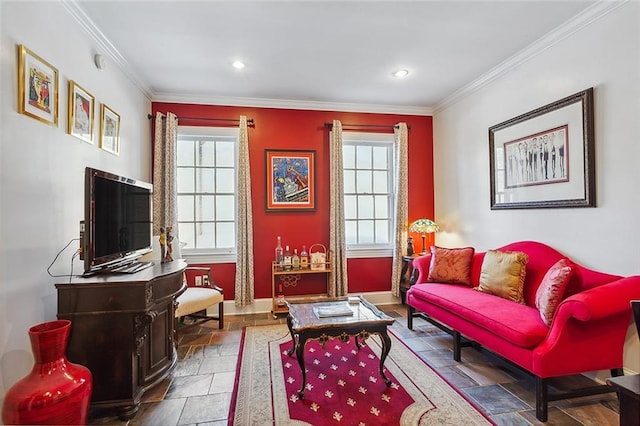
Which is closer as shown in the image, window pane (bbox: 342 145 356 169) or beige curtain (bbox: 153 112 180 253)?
beige curtain (bbox: 153 112 180 253)

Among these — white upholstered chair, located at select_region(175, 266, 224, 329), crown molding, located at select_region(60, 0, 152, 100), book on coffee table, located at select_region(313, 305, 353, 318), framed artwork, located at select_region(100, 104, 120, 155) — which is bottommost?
white upholstered chair, located at select_region(175, 266, 224, 329)

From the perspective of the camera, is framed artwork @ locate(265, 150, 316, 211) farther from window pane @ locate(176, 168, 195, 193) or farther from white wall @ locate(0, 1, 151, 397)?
white wall @ locate(0, 1, 151, 397)

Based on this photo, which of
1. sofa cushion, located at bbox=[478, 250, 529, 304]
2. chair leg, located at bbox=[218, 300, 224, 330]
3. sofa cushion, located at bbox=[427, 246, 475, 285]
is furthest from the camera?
chair leg, located at bbox=[218, 300, 224, 330]

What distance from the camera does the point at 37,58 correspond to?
2.00 meters

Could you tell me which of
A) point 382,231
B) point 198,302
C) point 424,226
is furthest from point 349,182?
point 198,302

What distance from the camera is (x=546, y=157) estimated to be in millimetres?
2910

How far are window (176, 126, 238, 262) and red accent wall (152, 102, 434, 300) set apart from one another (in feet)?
0.69

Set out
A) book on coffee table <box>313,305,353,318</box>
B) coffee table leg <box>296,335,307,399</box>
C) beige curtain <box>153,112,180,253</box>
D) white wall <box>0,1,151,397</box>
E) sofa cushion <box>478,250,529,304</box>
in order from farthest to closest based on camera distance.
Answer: beige curtain <box>153,112,180,253</box>
sofa cushion <box>478,250,529,304</box>
book on coffee table <box>313,305,353,318</box>
coffee table leg <box>296,335,307,399</box>
white wall <box>0,1,151,397</box>

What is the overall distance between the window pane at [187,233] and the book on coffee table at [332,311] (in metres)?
2.24

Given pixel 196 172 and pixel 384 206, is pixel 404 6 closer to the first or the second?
pixel 384 206

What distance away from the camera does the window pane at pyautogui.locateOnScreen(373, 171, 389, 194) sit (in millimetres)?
4688

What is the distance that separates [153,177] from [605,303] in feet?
14.6

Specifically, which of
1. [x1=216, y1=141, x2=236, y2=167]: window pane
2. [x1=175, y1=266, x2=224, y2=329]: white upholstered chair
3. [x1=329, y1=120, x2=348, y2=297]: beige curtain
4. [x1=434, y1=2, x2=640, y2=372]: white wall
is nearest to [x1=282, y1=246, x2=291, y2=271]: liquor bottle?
[x1=329, y1=120, x2=348, y2=297]: beige curtain

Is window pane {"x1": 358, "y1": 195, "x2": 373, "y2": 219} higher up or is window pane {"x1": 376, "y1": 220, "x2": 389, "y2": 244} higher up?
window pane {"x1": 358, "y1": 195, "x2": 373, "y2": 219}
